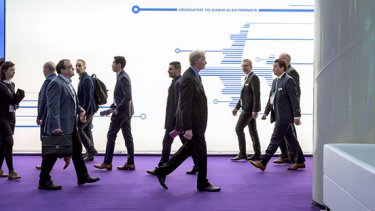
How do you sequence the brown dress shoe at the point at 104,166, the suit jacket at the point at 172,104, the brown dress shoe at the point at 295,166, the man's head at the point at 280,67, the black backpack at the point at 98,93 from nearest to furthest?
the suit jacket at the point at 172,104
the man's head at the point at 280,67
the brown dress shoe at the point at 104,166
the brown dress shoe at the point at 295,166
the black backpack at the point at 98,93

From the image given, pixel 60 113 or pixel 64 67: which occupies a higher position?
pixel 64 67

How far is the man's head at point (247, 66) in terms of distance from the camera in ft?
26.6

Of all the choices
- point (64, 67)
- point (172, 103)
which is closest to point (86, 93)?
point (172, 103)

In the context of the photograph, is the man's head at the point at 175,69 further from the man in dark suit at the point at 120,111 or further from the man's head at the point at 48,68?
the man's head at the point at 48,68

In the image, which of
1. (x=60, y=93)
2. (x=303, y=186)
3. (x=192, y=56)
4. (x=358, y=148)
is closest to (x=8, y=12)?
(x=60, y=93)

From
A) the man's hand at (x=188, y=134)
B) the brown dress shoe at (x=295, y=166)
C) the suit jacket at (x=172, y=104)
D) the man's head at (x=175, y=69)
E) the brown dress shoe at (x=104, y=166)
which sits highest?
the man's head at (x=175, y=69)

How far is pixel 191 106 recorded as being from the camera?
5.34 m

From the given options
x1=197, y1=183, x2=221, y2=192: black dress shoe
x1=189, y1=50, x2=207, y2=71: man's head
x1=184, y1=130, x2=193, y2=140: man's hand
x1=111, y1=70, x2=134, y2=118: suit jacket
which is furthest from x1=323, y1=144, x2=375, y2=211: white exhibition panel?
x1=111, y1=70, x2=134, y2=118: suit jacket

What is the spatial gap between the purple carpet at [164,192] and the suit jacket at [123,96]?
802 mm

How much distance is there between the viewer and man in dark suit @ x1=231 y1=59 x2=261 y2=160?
26.2 ft

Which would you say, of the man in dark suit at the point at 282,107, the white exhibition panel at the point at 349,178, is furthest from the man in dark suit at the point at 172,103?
the white exhibition panel at the point at 349,178

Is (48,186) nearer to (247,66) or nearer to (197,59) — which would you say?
(197,59)

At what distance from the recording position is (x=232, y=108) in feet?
28.9

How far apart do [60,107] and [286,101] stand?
2.80 meters
